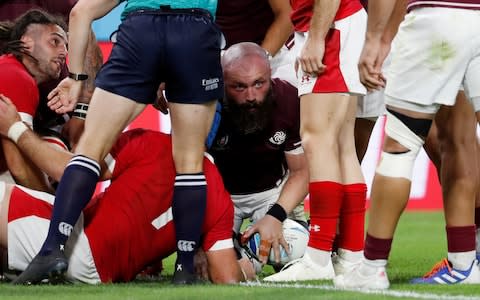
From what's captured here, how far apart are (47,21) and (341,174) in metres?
1.83

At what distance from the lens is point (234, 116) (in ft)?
19.7

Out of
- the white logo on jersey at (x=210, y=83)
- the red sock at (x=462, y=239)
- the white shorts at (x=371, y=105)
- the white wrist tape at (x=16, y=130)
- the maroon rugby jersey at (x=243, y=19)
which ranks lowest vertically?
the red sock at (x=462, y=239)

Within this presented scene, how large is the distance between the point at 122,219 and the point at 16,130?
73 cm

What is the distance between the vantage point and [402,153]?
15.5ft

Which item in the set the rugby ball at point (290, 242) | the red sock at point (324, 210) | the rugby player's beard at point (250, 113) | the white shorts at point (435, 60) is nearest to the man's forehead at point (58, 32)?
the rugby player's beard at point (250, 113)

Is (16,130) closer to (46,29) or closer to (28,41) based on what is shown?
(28,41)

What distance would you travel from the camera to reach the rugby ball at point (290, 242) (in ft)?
19.3

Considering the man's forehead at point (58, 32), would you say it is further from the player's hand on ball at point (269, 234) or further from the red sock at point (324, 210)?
the red sock at point (324, 210)

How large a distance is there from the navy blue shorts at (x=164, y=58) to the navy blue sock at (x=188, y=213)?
1.21 feet

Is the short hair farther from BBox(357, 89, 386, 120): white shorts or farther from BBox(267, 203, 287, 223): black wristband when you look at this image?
BBox(357, 89, 386, 120): white shorts

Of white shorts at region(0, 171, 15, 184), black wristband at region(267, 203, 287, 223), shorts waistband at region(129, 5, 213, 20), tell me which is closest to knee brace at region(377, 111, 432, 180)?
shorts waistband at region(129, 5, 213, 20)

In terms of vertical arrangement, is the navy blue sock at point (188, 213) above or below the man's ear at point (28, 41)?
below

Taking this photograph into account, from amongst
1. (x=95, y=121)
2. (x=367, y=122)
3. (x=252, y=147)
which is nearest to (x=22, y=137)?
(x=95, y=121)

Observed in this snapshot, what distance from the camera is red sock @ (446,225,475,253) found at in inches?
207
